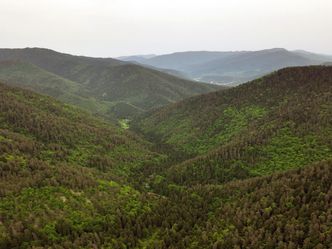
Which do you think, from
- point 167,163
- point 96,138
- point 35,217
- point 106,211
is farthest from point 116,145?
point 35,217

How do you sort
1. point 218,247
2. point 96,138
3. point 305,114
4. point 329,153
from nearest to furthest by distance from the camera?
point 218,247 → point 329,153 → point 305,114 → point 96,138

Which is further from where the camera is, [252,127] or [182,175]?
[252,127]

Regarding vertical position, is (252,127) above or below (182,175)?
above

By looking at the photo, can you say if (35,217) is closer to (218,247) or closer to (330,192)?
(218,247)

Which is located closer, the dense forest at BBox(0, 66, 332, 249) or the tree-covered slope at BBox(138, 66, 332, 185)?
the dense forest at BBox(0, 66, 332, 249)
